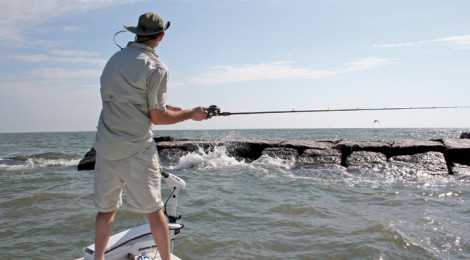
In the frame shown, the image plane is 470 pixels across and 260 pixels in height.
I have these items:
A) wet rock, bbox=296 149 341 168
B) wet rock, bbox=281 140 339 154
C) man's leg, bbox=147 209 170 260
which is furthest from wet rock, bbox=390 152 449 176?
man's leg, bbox=147 209 170 260

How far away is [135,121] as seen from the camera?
8.05 feet

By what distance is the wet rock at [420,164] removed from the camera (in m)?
7.80

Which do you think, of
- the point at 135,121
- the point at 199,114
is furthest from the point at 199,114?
the point at 135,121

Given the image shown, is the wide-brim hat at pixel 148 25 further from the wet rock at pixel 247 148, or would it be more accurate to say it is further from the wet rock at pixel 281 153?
the wet rock at pixel 247 148

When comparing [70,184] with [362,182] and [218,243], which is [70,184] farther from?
[362,182]

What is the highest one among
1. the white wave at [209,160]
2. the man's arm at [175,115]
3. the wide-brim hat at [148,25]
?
the wide-brim hat at [148,25]

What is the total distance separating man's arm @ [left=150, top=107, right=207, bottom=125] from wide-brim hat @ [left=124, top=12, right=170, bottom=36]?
539 millimetres

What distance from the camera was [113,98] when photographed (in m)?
2.44

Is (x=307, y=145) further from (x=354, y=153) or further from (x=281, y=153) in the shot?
(x=354, y=153)

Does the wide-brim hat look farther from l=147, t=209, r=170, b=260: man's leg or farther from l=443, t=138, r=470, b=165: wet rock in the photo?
l=443, t=138, r=470, b=165: wet rock

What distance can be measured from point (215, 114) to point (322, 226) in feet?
7.80

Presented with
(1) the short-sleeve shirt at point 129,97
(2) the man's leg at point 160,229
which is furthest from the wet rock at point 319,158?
(1) the short-sleeve shirt at point 129,97

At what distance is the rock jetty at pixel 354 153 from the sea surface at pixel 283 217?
1.88 ft

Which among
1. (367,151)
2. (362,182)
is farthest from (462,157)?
(362,182)
